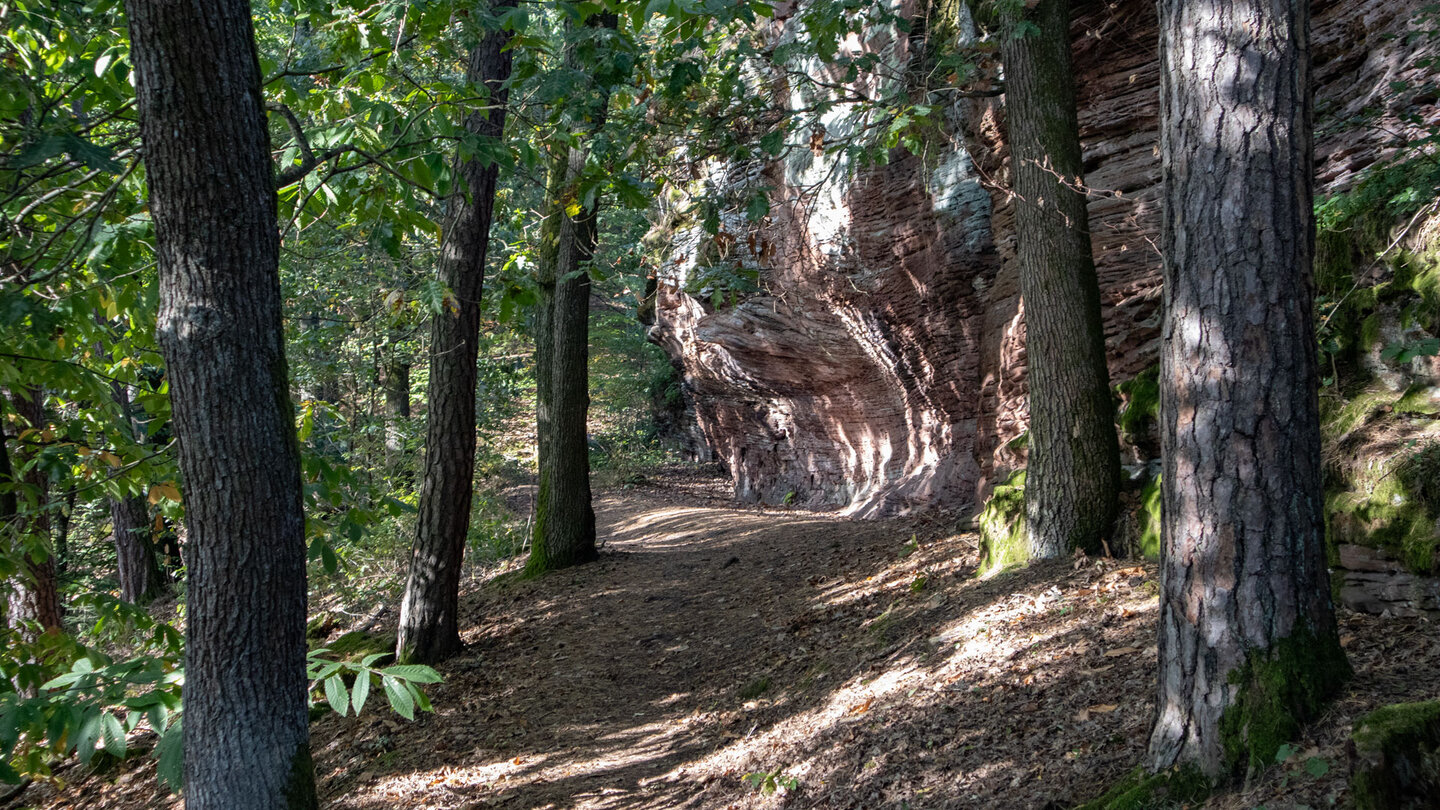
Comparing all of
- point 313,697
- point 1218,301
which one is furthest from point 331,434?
point 1218,301

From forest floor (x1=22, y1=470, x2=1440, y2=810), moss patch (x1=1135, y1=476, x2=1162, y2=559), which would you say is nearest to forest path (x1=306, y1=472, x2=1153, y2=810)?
forest floor (x1=22, y1=470, x2=1440, y2=810)

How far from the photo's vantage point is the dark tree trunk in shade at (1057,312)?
6180mm

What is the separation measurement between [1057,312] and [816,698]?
10.9 feet

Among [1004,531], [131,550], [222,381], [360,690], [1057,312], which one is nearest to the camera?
[360,690]

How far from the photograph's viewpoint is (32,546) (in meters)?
3.80

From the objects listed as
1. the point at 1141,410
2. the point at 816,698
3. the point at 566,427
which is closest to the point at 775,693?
the point at 816,698

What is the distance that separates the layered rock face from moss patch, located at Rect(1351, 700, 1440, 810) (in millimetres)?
3719

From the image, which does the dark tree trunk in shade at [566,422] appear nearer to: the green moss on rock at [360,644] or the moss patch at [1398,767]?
the green moss on rock at [360,644]

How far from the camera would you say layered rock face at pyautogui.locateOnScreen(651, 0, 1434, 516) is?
6.71m

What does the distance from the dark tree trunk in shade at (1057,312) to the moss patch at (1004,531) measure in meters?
0.16

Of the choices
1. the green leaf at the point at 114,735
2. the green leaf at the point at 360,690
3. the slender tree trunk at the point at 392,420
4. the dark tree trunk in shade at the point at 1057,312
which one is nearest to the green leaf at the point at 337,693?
the green leaf at the point at 360,690

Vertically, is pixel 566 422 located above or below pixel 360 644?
above

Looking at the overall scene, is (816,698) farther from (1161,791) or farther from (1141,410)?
(1141,410)

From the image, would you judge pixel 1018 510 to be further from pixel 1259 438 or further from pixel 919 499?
pixel 919 499
